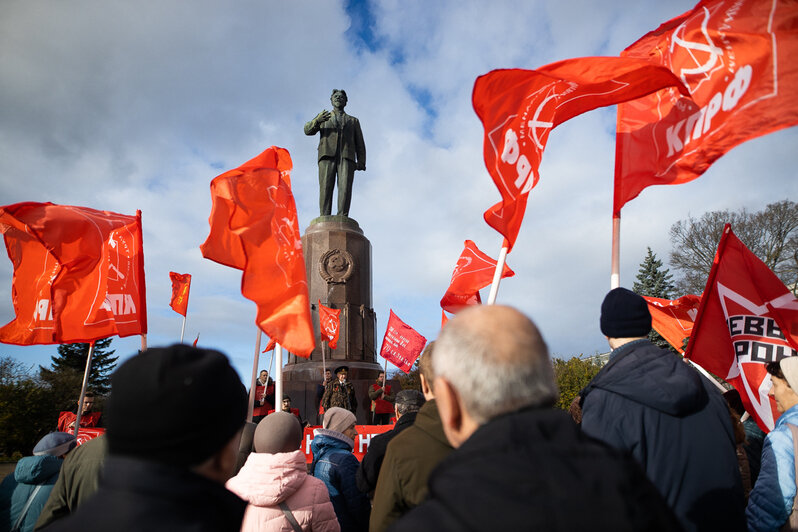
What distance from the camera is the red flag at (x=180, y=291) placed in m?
11.0

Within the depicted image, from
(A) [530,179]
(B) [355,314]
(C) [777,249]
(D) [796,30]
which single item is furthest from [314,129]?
(C) [777,249]

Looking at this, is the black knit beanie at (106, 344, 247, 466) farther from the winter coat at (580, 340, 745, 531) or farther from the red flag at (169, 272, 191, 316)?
the red flag at (169, 272, 191, 316)

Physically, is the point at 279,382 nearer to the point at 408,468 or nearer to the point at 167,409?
the point at 408,468

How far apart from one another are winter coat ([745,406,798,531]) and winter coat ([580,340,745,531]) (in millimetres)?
758

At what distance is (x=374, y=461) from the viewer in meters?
3.29

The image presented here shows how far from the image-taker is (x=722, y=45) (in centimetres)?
348

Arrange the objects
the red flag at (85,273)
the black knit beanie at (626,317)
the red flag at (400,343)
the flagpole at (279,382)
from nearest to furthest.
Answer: the black knit beanie at (626,317), the flagpole at (279,382), the red flag at (85,273), the red flag at (400,343)

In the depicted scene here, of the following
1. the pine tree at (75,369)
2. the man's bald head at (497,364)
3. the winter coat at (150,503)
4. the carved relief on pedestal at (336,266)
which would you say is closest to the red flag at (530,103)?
the man's bald head at (497,364)

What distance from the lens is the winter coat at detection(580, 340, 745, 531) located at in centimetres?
216

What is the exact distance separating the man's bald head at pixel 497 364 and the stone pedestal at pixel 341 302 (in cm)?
1138

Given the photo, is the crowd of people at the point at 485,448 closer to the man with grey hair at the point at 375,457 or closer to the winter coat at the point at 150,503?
the winter coat at the point at 150,503

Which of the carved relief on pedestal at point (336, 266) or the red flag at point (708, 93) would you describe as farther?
the carved relief on pedestal at point (336, 266)

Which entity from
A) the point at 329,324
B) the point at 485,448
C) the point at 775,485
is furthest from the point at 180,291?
the point at 485,448

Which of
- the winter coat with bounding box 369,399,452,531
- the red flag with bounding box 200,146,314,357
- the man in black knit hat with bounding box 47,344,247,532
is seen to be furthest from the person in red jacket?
the man in black knit hat with bounding box 47,344,247,532
